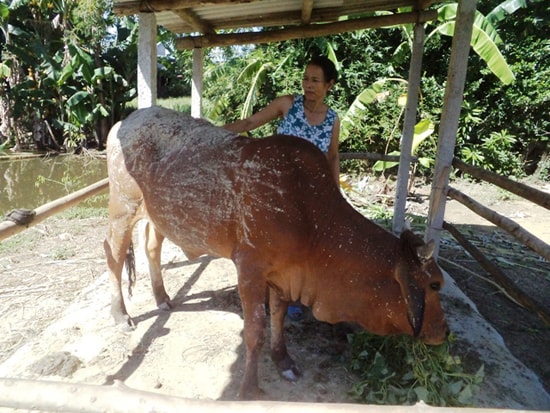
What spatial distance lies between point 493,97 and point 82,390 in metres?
11.3

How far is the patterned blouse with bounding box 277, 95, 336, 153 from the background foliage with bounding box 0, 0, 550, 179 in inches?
223

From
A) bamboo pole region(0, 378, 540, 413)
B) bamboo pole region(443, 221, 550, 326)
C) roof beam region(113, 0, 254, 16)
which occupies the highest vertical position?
roof beam region(113, 0, 254, 16)

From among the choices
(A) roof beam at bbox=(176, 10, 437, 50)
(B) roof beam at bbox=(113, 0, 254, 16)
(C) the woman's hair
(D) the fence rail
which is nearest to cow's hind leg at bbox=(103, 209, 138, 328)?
(B) roof beam at bbox=(113, 0, 254, 16)

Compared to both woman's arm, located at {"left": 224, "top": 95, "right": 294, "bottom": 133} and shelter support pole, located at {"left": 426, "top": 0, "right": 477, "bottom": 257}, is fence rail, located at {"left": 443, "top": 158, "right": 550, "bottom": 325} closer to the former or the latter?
shelter support pole, located at {"left": 426, "top": 0, "right": 477, "bottom": 257}

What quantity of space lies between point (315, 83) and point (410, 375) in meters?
2.01

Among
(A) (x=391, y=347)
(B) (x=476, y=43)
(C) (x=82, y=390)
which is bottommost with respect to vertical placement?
(A) (x=391, y=347)

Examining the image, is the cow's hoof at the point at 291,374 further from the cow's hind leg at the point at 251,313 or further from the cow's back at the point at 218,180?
the cow's back at the point at 218,180

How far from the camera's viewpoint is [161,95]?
85.0ft

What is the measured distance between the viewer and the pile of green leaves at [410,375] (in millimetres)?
2279

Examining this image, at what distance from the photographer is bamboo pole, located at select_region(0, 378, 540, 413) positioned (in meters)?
1.05

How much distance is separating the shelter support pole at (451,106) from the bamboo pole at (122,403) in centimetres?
242

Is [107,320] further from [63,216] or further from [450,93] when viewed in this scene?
[63,216]

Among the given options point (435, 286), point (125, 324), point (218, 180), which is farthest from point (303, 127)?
point (125, 324)

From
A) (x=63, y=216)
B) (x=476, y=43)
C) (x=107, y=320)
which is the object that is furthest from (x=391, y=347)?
(x=476, y=43)
